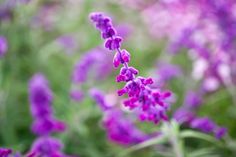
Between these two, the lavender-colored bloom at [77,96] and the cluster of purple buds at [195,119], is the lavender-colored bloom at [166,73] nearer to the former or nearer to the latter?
the cluster of purple buds at [195,119]

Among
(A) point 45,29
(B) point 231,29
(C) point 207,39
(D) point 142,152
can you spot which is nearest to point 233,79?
(C) point 207,39

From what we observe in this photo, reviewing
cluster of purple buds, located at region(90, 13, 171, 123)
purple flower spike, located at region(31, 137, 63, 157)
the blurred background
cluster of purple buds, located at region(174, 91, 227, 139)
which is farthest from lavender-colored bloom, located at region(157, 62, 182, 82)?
cluster of purple buds, located at region(90, 13, 171, 123)

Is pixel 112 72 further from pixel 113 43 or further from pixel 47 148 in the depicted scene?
pixel 113 43

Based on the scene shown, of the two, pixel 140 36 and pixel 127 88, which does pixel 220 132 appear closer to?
pixel 127 88

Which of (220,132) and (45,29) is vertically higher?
(45,29)

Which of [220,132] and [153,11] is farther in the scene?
[153,11]

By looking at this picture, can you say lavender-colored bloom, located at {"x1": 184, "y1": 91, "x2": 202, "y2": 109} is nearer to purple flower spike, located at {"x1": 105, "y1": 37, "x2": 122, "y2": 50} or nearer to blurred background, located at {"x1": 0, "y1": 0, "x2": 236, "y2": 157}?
blurred background, located at {"x1": 0, "y1": 0, "x2": 236, "y2": 157}

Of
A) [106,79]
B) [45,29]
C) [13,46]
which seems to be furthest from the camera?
[45,29]

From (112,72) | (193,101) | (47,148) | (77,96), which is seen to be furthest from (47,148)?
(112,72)
